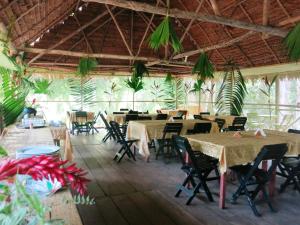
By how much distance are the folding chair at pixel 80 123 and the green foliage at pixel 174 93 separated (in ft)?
17.1

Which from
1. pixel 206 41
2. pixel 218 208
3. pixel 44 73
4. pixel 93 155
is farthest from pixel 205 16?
pixel 44 73

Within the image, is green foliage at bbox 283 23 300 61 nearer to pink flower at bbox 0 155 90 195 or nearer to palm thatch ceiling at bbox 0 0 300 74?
palm thatch ceiling at bbox 0 0 300 74

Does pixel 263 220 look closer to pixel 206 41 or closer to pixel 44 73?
pixel 206 41

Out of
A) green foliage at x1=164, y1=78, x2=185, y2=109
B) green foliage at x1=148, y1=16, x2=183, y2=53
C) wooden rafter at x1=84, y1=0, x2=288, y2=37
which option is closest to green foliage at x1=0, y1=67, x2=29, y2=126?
wooden rafter at x1=84, y1=0, x2=288, y2=37

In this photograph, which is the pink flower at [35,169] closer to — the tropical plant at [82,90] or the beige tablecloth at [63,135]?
the beige tablecloth at [63,135]

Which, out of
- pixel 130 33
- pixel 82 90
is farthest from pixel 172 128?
pixel 82 90

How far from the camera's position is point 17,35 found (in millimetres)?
6203

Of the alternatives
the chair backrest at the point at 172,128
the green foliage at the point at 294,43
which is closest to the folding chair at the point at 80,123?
the chair backrest at the point at 172,128

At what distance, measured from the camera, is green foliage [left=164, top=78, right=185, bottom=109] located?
46.0 ft

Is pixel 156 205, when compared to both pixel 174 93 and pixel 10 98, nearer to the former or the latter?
pixel 10 98

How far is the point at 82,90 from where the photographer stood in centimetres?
1182

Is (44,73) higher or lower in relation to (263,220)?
higher

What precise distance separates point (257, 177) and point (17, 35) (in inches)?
232

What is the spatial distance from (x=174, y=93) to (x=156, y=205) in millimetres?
11018
